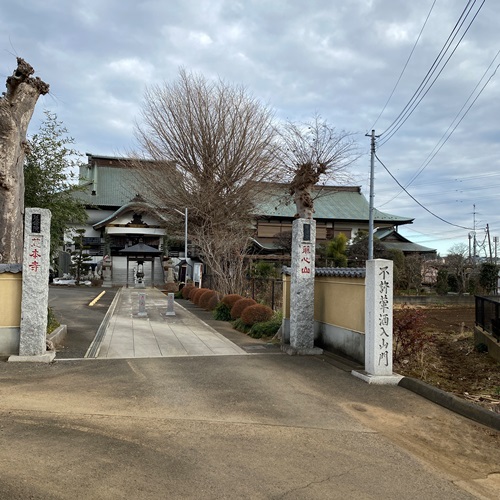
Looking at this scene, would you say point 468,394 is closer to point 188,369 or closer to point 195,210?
point 188,369

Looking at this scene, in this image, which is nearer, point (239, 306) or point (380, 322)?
point (380, 322)

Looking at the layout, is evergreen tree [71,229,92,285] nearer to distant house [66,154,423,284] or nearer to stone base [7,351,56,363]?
distant house [66,154,423,284]

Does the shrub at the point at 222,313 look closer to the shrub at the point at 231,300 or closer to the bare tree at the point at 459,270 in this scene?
the shrub at the point at 231,300

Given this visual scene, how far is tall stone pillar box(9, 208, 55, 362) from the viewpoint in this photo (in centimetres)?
826

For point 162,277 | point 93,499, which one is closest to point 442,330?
point 93,499

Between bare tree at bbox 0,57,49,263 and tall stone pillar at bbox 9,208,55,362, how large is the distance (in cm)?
213

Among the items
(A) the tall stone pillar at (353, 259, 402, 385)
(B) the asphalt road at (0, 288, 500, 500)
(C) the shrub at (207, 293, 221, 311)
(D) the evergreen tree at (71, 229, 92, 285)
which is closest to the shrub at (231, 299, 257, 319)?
(C) the shrub at (207, 293, 221, 311)

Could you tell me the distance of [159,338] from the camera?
1147cm

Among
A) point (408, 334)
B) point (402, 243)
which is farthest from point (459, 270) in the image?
point (408, 334)

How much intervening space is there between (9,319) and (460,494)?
7.58 meters

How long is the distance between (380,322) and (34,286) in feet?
19.2

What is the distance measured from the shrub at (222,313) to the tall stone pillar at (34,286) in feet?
27.1

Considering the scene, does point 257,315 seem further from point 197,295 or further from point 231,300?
point 197,295

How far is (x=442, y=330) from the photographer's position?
1581 cm
